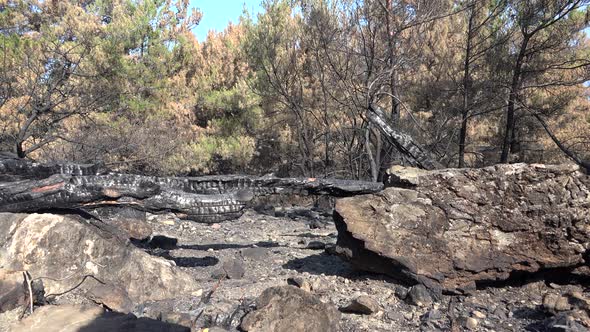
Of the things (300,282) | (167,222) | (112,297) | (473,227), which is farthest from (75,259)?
(473,227)

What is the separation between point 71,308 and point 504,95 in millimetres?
9756

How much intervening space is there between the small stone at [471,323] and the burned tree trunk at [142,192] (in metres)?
1.67

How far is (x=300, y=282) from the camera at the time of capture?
439cm

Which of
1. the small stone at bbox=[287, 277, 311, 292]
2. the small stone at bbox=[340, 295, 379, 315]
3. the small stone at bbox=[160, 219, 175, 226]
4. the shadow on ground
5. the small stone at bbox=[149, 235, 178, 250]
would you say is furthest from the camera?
the small stone at bbox=[160, 219, 175, 226]

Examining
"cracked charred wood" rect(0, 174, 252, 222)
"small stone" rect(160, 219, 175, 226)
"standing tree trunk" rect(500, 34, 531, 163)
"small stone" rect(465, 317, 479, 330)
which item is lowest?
"small stone" rect(465, 317, 479, 330)

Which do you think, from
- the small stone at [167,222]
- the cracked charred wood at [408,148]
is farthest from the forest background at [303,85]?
the cracked charred wood at [408,148]

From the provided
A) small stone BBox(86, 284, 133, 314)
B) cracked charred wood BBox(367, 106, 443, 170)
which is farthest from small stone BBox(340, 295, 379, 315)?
small stone BBox(86, 284, 133, 314)

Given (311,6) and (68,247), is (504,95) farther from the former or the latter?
(68,247)

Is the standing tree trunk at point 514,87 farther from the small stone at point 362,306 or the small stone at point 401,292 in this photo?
the small stone at point 362,306

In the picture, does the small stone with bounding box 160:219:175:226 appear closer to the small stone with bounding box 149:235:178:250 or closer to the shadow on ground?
the small stone with bounding box 149:235:178:250

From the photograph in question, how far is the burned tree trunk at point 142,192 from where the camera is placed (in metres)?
3.53

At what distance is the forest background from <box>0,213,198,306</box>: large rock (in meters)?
4.58

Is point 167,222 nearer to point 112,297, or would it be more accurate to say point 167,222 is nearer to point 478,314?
point 112,297

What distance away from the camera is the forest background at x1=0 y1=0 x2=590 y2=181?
9789 mm
